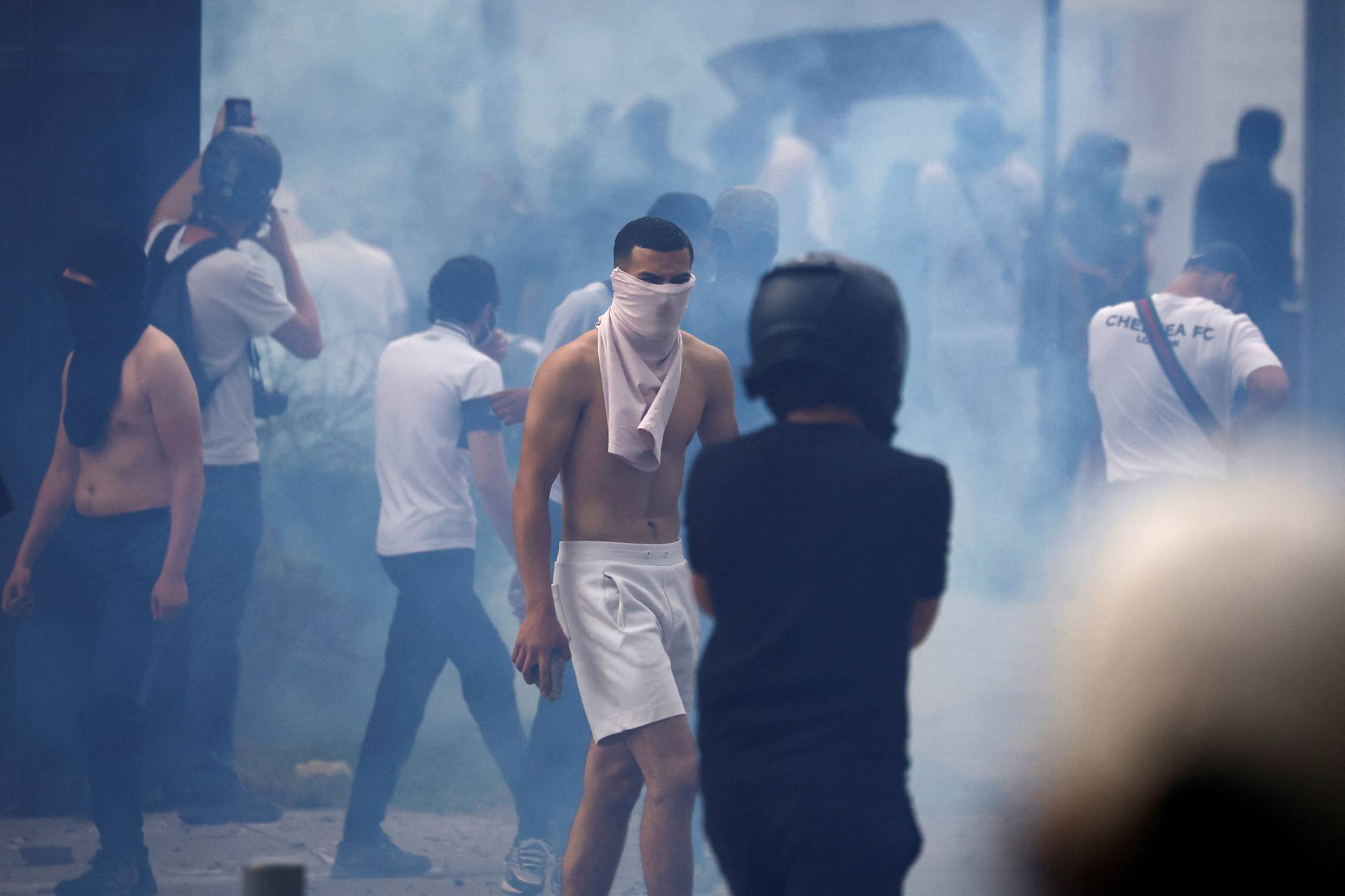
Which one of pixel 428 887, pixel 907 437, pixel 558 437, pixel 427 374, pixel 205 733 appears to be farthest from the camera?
pixel 907 437

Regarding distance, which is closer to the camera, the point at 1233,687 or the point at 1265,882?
the point at 1265,882

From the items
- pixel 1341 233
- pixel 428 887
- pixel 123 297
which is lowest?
pixel 428 887

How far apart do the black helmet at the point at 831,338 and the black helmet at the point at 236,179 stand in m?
3.74

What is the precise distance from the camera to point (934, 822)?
225 inches

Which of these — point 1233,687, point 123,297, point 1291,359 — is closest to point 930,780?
point 1233,687

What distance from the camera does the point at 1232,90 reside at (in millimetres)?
6531

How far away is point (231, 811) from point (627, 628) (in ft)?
8.72

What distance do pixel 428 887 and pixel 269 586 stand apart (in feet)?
5.19

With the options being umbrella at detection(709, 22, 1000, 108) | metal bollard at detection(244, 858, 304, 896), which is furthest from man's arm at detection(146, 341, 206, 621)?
metal bollard at detection(244, 858, 304, 896)

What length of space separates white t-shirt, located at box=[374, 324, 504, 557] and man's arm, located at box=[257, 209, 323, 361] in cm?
50

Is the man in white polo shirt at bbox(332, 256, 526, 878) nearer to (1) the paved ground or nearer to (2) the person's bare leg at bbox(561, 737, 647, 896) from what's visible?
(1) the paved ground

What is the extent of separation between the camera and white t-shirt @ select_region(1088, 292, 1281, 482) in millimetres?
5684

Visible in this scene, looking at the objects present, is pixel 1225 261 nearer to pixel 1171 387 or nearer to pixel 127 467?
pixel 1171 387

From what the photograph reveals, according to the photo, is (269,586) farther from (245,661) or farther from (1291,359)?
(1291,359)
